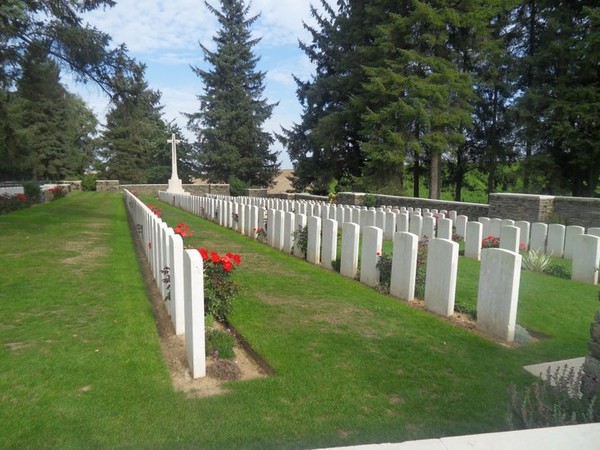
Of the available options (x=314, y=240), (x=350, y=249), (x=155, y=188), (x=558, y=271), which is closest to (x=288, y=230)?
(x=314, y=240)

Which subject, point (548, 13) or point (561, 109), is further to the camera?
point (548, 13)

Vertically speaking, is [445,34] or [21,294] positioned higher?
[445,34]

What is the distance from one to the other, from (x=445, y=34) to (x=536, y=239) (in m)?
16.0

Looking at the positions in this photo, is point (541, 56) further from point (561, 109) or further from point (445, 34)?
point (445, 34)

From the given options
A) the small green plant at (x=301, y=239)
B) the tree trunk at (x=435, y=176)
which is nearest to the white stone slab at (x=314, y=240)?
the small green plant at (x=301, y=239)

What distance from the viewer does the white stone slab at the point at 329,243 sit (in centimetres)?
781

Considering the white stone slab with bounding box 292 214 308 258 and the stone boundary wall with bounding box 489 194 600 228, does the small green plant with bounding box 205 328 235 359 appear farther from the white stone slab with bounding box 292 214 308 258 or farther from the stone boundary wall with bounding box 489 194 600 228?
the stone boundary wall with bounding box 489 194 600 228

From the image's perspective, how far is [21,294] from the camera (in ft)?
18.3

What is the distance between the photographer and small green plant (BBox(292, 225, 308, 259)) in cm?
882

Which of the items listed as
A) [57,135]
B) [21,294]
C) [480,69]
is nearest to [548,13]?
[480,69]

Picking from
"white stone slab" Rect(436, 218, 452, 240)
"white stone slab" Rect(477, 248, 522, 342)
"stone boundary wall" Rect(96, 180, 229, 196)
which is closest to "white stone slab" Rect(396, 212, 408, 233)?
"white stone slab" Rect(436, 218, 452, 240)

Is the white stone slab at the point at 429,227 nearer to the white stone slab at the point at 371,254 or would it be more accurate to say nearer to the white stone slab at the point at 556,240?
the white stone slab at the point at 556,240

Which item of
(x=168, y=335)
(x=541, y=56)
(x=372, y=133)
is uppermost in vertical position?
(x=541, y=56)

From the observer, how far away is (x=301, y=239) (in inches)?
350
